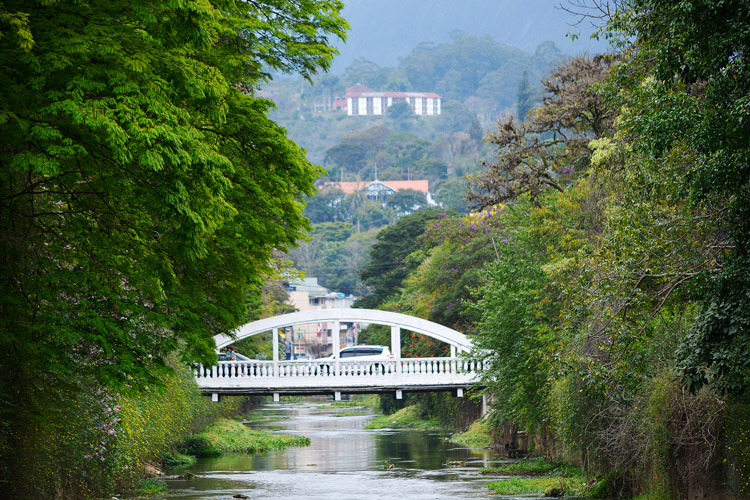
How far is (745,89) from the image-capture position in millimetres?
9719

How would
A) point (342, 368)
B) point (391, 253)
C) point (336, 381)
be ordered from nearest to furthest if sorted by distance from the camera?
point (336, 381) → point (342, 368) → point (391, 253)

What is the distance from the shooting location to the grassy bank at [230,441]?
28844 millimetres

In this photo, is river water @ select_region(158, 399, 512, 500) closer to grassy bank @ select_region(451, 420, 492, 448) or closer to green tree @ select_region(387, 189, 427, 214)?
grassy bank @ select_region(451, 420, 492, 448)

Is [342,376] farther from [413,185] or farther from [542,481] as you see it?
[413,185]

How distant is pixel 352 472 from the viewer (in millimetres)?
23344

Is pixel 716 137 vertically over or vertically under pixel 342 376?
over

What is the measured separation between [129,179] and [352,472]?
1538 centimetres

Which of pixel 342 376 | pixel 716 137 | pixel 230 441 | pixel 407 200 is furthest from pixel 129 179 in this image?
pixel 407 200

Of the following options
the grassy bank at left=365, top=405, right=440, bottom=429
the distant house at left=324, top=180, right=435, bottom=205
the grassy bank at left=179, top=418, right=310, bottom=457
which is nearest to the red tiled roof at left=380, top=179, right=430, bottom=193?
the distant house at left=324, top=180, right=435, bottom=205

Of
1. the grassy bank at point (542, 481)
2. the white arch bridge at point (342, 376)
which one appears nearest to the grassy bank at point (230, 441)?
the white arch bridge at point (342, 376)

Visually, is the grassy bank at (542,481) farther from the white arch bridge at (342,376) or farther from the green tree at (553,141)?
the green tree at (553,141)

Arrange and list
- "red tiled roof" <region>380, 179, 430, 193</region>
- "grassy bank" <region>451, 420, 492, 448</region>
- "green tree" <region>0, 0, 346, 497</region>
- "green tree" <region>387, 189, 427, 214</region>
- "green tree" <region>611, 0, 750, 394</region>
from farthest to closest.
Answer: "red tiled roof" <region>380, 179, 430, 193</region>, "green tree" <region>387, 189, 427, 214</region>, "grassy bank" <region>451, 420, 492, 448</region>, "green tree" <region>611, 0, 750, 394</region>, "green tree" <region>0, 0, 346, 497</region>

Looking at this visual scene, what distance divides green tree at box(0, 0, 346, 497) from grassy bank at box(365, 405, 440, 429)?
1076 inches

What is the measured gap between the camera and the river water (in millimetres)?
19031
